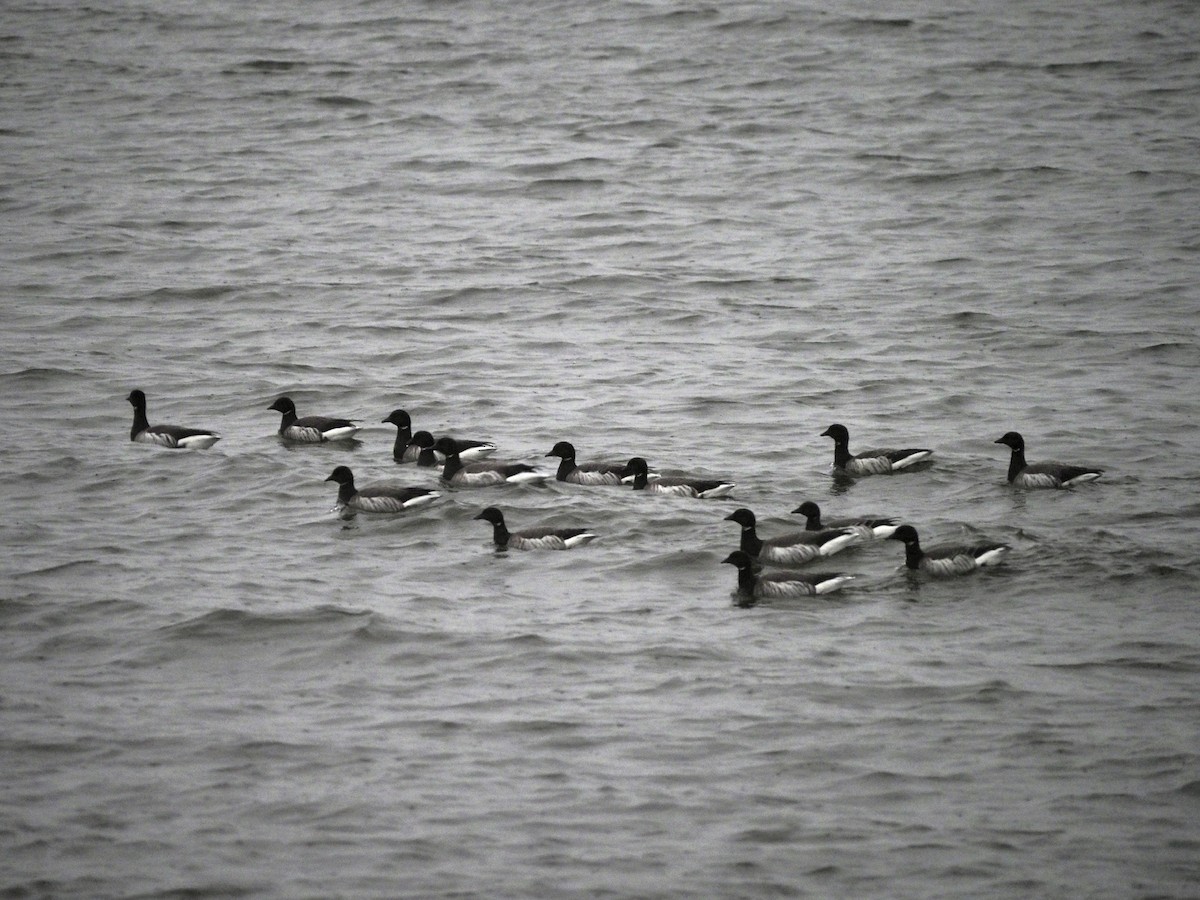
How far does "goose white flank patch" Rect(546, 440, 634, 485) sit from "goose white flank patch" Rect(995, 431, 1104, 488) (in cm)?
449

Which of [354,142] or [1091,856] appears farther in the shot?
[354,142]

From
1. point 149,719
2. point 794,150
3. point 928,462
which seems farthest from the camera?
point 794,150

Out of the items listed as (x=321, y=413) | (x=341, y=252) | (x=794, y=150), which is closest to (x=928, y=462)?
(x=321, y=413)

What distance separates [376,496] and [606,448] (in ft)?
12.1

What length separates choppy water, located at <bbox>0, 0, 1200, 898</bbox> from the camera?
11.4 metres

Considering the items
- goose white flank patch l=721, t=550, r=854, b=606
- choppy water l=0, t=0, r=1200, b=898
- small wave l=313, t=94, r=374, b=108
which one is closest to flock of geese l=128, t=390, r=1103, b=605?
goose white flank patch l=721, t=550, r=854, b=606

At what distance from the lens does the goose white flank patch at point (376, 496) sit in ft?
59.7

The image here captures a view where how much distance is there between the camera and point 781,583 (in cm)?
1549

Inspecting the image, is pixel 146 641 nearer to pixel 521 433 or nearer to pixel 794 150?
pixel 521 433

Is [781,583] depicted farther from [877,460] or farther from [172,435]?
[172,435]

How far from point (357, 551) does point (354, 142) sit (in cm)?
2429

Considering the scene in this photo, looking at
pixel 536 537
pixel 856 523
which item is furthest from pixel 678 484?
pixel 856 523

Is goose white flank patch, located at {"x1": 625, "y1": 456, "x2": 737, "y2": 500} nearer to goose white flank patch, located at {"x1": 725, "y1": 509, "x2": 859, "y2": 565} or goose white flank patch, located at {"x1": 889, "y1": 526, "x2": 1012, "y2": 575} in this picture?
goose white flank patch, located at {"x1": 725, "y1": 509, "x2": 859, "y2": 565}

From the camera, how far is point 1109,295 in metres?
27.2
